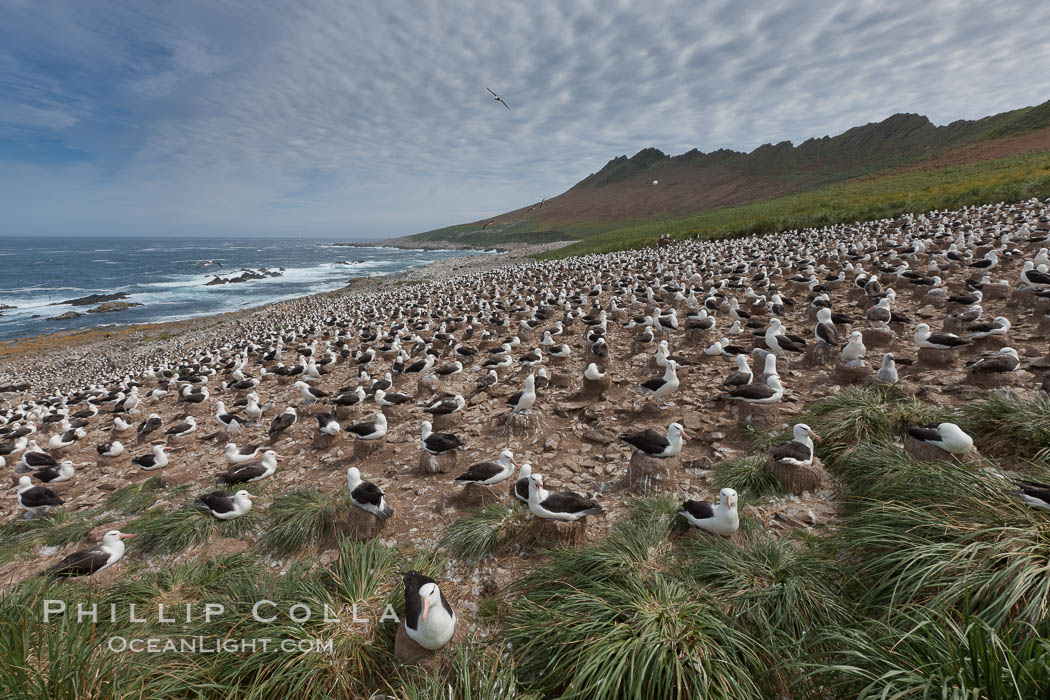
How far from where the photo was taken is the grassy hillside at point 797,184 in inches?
1399

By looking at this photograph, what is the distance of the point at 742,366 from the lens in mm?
9258

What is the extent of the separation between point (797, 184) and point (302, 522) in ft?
354

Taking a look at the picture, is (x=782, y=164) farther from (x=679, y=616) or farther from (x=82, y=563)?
(x=82, y=563)

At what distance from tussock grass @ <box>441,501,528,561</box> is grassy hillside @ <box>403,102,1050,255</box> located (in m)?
36.9

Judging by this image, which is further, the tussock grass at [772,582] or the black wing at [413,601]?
the black wing at [413,601]

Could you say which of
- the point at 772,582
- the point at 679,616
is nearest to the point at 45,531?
the point at 679,616

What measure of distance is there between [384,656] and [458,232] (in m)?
179

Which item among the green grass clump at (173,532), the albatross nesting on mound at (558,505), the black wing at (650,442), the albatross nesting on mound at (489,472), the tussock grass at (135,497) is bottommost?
→ the tussock grass at (135,497)

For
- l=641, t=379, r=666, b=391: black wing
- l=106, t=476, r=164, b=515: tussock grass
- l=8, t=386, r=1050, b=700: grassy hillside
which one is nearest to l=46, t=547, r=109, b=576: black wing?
l=8, t=386, r=1050, b=700: grassy hillside

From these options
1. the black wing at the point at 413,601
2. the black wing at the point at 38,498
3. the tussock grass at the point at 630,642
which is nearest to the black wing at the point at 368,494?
the black wing at the point at 413,601

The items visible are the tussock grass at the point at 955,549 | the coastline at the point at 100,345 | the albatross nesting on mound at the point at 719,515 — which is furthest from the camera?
the coastline at the point at 100,345

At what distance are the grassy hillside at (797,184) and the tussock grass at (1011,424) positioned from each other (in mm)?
32784

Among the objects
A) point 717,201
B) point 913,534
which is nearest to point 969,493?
point 913,534

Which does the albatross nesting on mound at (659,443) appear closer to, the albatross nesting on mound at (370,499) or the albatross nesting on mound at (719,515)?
the albatross nesting on mound at (719,515)
